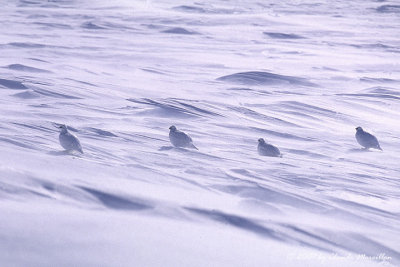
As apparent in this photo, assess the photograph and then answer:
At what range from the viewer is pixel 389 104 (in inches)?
388

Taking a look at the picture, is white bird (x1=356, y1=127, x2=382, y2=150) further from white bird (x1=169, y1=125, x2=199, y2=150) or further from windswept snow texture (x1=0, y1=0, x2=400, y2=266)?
white bird (x1=169, y1=125, x2=199, y2=150)

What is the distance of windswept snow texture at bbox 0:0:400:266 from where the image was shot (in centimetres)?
338

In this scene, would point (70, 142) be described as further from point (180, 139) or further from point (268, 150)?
point (268, 150)

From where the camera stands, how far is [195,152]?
5953 millimetres

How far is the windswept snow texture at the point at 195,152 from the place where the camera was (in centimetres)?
338

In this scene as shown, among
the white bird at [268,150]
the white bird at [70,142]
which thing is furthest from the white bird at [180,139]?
the white bird at [70,142]

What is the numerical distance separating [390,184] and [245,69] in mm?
6881

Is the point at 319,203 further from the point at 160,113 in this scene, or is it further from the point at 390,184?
the point at 160,113

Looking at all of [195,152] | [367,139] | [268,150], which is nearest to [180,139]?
Answer: [195,152]

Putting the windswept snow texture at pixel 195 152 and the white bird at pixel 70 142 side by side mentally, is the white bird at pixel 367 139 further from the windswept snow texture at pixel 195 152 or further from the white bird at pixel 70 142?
the white bird at pixel 70 142

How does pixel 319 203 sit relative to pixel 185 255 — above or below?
below

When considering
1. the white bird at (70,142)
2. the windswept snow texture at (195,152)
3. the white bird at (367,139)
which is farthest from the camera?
the white bird at (367,139)

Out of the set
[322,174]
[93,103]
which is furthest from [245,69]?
[322,174]

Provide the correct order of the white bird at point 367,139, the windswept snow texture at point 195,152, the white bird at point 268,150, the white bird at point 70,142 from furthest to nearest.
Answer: the white bird at point 367,139 → the white bird at point 268,150 → the white bird at point 70,142 → the windswept snow texture at point 195,152
